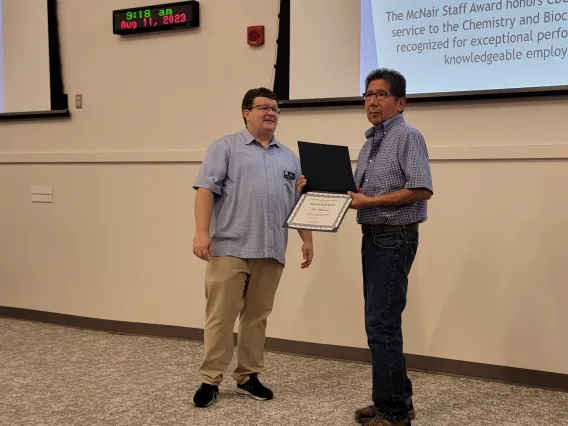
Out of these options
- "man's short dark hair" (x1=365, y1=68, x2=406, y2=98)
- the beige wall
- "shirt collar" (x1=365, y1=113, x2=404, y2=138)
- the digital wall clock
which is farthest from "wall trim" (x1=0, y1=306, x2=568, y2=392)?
the digital wall clock

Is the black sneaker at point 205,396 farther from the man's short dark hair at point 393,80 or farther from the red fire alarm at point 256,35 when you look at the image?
the red fire alarm at point 256,35

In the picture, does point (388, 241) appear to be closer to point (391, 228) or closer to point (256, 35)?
point (391, 228)

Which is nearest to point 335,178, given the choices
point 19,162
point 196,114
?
point 196,114

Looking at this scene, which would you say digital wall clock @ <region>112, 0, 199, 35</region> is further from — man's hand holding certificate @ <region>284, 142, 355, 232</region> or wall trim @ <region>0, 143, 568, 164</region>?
man's hand holding certificate @ <region>284, 142, 355, 232</region>

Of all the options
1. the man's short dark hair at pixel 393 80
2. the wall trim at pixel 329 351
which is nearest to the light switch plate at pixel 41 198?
the wall trim at pixel 329 351

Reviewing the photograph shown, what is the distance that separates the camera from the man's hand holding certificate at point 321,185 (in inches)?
94.2

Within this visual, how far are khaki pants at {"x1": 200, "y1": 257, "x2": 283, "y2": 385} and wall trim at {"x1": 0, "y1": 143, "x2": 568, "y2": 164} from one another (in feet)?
3.20

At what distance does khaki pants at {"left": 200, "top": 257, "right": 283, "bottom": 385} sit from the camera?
2.71 metres

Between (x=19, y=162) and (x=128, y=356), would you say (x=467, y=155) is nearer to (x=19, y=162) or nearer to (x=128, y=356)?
(x=128, y=356)

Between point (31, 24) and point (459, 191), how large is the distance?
3039 mm

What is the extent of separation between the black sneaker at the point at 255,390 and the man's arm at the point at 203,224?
2.05 feet

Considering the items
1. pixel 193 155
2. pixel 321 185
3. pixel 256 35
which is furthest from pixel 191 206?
pixel 321 185

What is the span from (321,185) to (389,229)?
1.04 ft

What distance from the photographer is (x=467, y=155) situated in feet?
10.3
